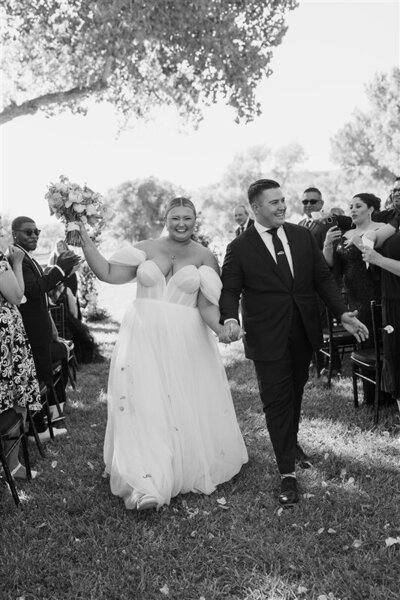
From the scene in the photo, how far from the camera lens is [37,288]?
5633 mm

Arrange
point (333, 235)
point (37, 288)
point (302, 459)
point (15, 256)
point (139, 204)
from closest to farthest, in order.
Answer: point (15, 256) → point (302, 459) → point (37, 288) → point (333, 235) → point (139, 204)

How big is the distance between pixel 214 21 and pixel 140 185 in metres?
69.1

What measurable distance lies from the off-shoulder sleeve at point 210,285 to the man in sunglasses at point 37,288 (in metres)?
1.79

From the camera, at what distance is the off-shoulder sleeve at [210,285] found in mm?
4566

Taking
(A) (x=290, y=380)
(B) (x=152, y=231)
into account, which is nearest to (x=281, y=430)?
(A) (x=290, y=380)

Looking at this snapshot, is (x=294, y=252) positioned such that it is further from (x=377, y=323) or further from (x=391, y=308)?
(x=377, y=323)

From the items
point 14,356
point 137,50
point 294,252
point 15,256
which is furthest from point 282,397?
point 137,50

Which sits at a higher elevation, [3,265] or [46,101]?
[46,101]

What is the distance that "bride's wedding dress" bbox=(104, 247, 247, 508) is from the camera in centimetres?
440

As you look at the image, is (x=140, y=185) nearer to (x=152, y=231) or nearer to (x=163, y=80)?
(x=152, y=231)

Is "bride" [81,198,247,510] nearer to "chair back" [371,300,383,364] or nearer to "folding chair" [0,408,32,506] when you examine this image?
"folding chair" [0,408,32,506]

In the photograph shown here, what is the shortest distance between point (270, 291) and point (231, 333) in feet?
1.56

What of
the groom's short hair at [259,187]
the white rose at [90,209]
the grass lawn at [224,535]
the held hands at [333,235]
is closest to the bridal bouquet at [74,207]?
the white rose at [90,209]

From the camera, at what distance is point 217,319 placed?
4.61 meters
